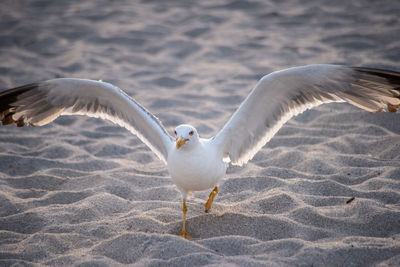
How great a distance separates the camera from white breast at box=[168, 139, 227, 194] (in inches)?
129

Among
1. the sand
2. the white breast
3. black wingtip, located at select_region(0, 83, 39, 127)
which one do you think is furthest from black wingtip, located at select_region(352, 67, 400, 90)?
black wingtip, located at select_region(0, 83, 39, 127)

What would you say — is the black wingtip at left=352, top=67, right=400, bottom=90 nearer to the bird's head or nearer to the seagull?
the seagull

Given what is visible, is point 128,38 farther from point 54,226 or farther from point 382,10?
point 54,226

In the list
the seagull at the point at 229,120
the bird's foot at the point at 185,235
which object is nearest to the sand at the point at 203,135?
the bird's foot at the point at 185,235

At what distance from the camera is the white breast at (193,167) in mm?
3283

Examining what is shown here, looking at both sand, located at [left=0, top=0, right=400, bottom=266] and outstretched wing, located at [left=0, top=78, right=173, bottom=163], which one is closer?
sand, located at [left=0, top=0, right=400, bottom=266]

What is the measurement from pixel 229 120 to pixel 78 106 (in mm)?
1512

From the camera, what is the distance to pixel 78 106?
398cm

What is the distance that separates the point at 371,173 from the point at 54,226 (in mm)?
3031

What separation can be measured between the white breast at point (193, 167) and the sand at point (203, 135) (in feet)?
1.18

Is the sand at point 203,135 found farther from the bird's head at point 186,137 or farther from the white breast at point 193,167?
the bird's head at point 186,137

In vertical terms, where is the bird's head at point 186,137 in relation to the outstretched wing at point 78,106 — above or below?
below

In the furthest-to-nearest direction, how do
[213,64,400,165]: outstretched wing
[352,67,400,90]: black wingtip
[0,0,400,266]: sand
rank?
1. [213,64,400,165]: outstretched wing
2. [352,67,400,90]: black wingtip
3. [0,0,400,266]: sand

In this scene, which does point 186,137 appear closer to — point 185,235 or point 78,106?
point 185,235
